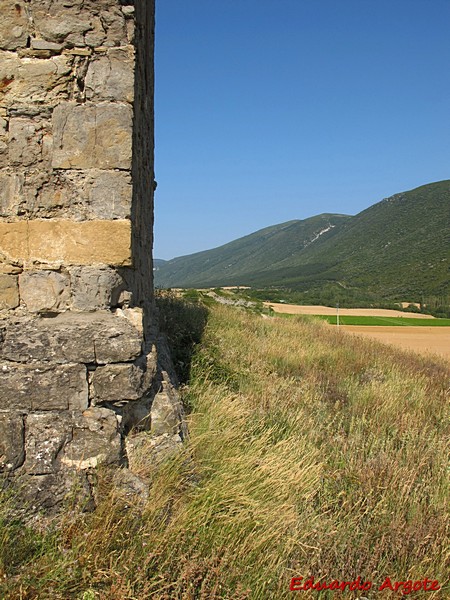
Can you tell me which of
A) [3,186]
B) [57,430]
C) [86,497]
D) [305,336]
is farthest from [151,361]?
[305,336]

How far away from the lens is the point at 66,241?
2.84m

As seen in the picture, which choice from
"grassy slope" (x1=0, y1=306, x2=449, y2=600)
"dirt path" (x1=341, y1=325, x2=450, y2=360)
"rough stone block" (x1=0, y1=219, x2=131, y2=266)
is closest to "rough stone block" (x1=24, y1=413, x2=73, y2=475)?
"grassy slope" (x1=0, y1=306, x2=449, y2=600)

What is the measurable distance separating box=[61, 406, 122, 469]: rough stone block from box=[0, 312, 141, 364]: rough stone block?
0.33 metres

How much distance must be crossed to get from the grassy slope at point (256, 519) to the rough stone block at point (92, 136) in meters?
1.90

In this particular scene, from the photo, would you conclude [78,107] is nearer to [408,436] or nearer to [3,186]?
[3,186]

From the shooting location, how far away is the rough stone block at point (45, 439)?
2551 millimetres

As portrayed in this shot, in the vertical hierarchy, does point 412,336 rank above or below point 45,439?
below

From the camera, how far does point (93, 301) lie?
9.34 feet

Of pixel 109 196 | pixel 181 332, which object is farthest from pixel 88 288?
pixel 181 332

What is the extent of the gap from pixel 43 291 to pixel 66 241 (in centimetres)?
34

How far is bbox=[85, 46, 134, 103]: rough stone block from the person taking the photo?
2.87m

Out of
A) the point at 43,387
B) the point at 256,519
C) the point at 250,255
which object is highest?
the point at 250,255

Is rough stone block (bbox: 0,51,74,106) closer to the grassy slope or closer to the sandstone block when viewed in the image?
the sandstone block

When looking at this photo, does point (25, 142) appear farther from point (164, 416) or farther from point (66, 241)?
point (164, 416)
